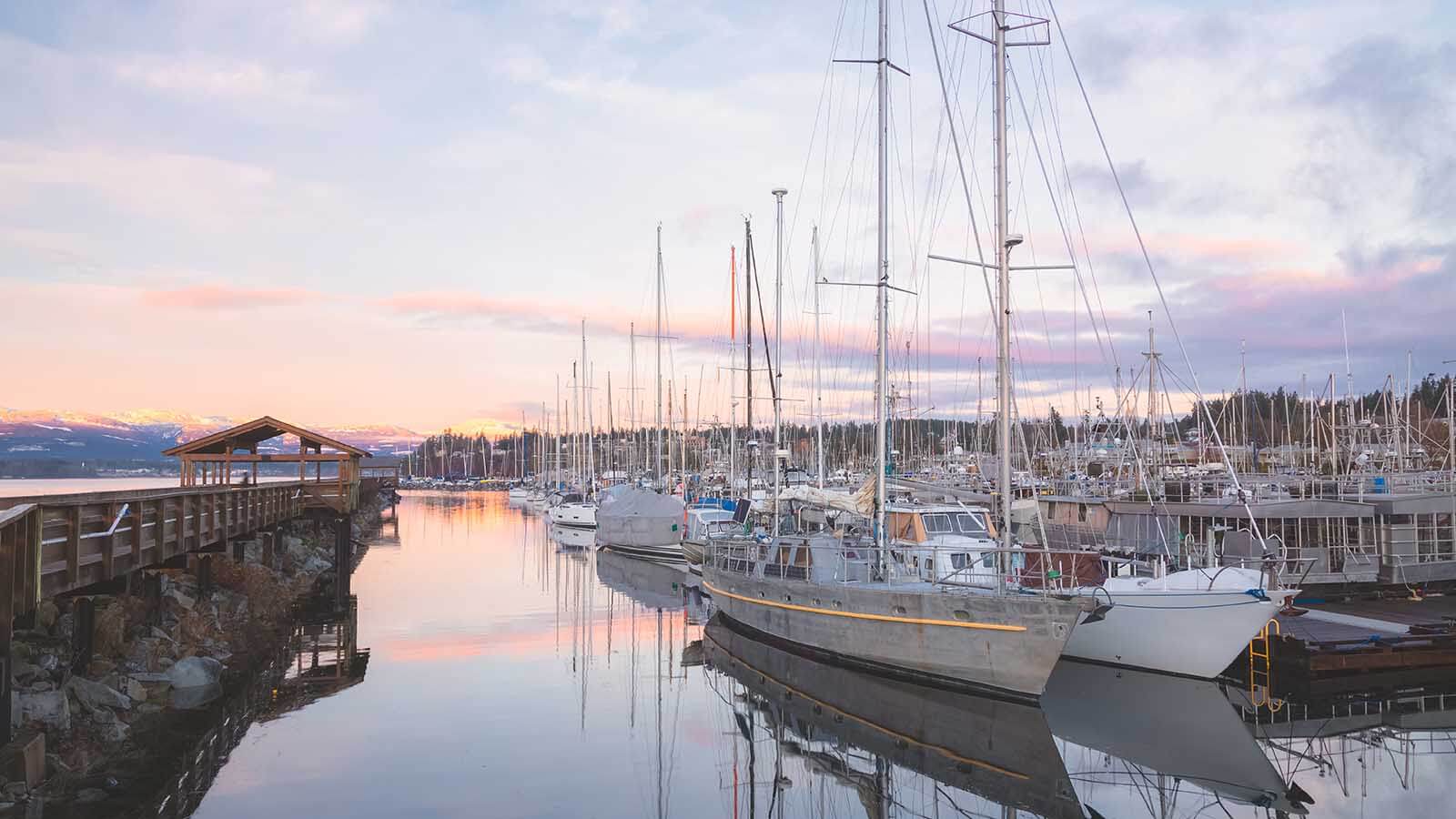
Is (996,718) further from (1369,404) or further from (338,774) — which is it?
(1369,404)

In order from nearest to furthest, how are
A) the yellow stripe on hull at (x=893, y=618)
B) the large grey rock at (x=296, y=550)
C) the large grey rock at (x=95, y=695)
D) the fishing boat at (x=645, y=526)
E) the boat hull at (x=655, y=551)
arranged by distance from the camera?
the large grey rock at (x=95, y=695) → the yellow stripe on hull at (x=893, y=618) → the large grey rock at (x=296, y=550) → the boat hull at (x=655, y=551) → the fishing boat at (x=645, y=526)

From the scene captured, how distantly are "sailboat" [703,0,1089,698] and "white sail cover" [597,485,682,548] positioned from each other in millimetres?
21412

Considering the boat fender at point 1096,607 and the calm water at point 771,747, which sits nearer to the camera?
the calm water at point 771,747

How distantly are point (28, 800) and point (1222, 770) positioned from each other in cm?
1616

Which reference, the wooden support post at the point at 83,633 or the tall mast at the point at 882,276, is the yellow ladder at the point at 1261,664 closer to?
the tall mast at the point at 882,276

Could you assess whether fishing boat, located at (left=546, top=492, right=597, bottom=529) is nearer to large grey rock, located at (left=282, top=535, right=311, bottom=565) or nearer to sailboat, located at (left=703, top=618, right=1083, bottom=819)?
large grey rock, located at (left=282, top=535, right=311, bottom=565)

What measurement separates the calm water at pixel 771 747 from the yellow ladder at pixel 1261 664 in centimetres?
100

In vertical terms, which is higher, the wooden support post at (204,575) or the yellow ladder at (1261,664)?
the wooden support post at (204,575)

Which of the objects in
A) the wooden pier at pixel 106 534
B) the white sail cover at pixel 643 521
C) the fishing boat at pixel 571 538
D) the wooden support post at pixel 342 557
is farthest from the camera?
the fishing boat at pixel 571 538

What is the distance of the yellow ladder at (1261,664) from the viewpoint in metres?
20.7

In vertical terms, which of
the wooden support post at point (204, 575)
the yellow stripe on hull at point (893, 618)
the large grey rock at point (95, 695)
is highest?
the wooden support post at point (204, 575)

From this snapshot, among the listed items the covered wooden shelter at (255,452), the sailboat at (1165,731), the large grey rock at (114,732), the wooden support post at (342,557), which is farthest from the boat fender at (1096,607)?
the covered wooden shelter at (255,452)

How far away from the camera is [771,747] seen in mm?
16953

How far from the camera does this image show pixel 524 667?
22844 millimetres
